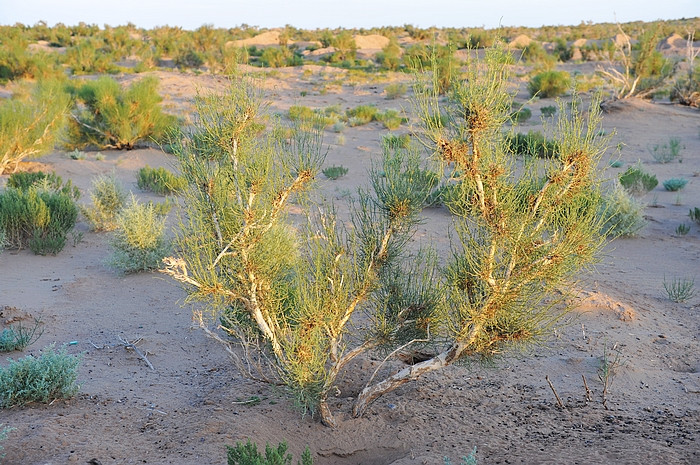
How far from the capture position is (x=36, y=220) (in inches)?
409

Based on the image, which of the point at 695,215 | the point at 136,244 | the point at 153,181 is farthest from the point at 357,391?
the point at 153,181

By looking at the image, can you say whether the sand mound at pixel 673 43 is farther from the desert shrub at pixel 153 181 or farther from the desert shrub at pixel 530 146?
the desert shrub at pixel 153 181

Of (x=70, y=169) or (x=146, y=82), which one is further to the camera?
(x=146, y=82)

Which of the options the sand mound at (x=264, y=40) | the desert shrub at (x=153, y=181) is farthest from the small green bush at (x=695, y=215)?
the sand mound at (x=264, y=40)

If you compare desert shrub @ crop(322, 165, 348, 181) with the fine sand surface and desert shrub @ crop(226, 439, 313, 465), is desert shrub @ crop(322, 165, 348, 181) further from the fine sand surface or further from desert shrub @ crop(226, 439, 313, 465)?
desert shrub @ crop(226, 439, 313, 465)

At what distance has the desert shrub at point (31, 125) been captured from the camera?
48.9 feet

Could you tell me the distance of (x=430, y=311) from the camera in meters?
5.42

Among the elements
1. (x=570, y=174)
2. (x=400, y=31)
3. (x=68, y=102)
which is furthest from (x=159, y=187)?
(x=400, y=31)

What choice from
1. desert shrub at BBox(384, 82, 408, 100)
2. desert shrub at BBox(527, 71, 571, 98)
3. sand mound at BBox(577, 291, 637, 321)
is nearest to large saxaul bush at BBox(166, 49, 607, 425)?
sand mound at BBox(577, 291, 637, 321)

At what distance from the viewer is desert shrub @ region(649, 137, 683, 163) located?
17781mm

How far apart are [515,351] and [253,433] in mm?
2207

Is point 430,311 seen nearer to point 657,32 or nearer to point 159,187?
point 159,187

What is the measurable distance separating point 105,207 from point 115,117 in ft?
22.5

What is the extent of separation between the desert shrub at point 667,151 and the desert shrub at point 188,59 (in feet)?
91.5
